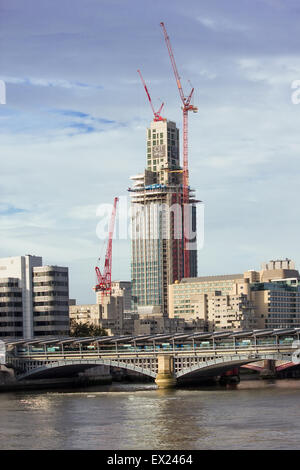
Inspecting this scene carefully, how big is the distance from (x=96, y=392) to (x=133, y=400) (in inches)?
801

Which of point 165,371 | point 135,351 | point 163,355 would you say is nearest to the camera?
point 165,371

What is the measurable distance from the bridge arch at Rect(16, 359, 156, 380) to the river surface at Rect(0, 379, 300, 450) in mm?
6194

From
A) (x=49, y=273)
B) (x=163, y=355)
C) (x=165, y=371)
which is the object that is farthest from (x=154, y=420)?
(x=49, y=273)

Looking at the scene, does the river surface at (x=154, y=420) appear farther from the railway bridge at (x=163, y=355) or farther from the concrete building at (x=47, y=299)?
the concrete building at (x=47, y=299)

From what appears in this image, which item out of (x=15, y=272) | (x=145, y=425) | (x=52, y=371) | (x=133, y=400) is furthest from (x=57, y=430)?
(x=15, y=272)

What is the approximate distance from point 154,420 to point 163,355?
42.0 m

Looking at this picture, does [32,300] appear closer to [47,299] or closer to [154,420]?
[47,299]

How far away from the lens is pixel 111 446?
73.7 metres

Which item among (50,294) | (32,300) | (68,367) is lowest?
(68,367)

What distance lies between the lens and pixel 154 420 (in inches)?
3538

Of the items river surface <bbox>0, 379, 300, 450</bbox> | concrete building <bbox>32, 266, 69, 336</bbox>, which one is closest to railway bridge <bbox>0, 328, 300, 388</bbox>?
river surface <bbox>0, 379, 300, 450</bbox>

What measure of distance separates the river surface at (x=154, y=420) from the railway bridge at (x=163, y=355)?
15.3ft

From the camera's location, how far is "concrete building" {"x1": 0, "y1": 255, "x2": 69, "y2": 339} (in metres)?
178

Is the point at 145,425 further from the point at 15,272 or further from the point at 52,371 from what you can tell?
the point at 15,272
